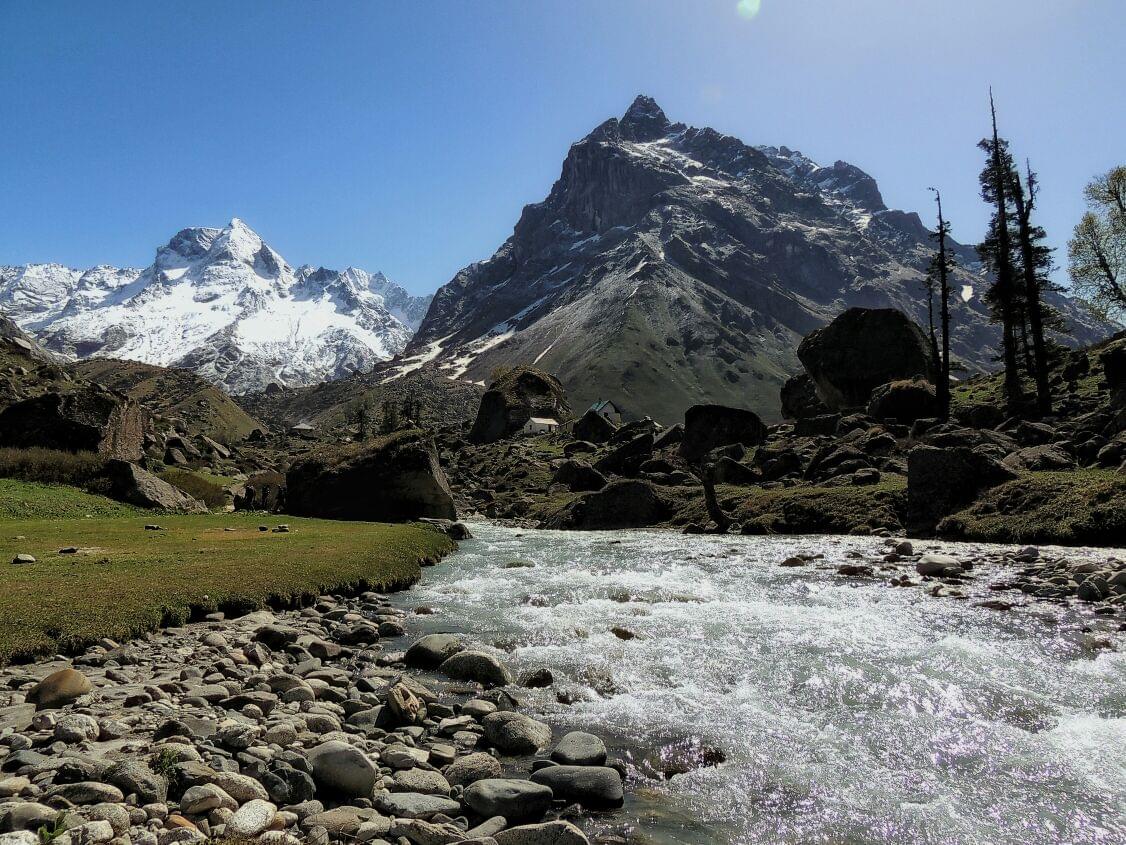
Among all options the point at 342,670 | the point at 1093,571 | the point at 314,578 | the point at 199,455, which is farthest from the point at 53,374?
the point at 1093,571

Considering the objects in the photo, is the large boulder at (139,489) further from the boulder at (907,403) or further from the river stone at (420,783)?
the boulder at (907,403)

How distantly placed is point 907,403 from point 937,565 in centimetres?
3735

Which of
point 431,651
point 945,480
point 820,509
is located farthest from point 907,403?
point 431,651

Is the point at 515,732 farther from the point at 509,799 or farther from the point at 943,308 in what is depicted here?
the point at 943,308

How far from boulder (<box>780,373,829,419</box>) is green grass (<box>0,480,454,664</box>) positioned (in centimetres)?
5706

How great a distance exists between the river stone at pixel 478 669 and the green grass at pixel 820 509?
2595cm

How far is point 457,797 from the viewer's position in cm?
798

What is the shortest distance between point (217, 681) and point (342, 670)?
2369 millimetres

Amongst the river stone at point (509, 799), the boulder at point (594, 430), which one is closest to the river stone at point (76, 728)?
the river stone at point (509, 799)

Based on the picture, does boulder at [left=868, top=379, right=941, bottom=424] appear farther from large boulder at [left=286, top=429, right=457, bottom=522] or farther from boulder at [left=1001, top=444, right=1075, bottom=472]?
large boulder at [left=286, top=429, right=457, bottom=522]

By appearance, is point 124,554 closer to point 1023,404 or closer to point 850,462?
point 850,462

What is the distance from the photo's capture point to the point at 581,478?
196 feet

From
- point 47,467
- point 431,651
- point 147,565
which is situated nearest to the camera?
point 431,651

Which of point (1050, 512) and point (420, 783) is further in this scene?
point (1050, 512)
